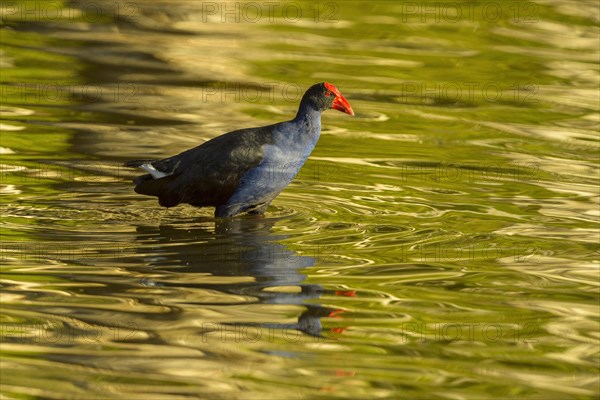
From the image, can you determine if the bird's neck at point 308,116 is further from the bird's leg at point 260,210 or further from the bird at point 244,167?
the bird's leg at point 260,210

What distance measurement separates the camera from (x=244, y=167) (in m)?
10.6

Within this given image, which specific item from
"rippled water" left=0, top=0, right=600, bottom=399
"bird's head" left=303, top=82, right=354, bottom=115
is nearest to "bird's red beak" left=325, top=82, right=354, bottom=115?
"bird's head" left=303, top=82, right=354, bottom=115

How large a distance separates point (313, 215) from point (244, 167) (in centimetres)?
84

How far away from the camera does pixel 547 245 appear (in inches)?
407

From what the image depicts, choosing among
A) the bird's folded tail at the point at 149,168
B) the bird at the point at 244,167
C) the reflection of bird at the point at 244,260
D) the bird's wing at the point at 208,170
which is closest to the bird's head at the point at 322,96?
the bird at the point at 244,167

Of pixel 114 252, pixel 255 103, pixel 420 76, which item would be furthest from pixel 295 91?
pixel 114 252

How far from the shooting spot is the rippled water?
7.45 m

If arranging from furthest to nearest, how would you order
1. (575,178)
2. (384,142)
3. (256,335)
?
(384,142), (575,178), (256,335)

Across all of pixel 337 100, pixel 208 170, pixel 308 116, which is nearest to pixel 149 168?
pixel 208 170

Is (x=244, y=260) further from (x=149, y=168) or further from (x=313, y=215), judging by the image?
(x=149, y=168)

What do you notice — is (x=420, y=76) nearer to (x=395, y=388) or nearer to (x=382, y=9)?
(x=382, y=9)

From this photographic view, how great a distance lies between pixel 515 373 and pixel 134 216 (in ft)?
14.8

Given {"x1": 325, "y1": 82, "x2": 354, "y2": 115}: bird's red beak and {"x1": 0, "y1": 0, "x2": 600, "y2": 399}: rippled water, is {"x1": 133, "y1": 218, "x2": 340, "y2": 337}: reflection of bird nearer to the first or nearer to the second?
{"x1": 0, "y1": 0, "x2": 600, "y2": 399}: rippled water

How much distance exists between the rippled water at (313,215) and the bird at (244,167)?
22 centimetres
